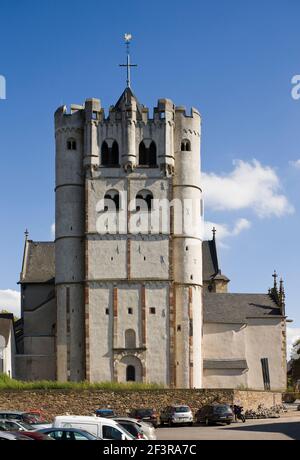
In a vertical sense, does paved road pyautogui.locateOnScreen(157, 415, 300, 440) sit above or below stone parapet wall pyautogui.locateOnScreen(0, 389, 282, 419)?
below

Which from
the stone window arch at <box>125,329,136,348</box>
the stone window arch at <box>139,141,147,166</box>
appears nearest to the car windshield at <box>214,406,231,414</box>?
the stone window arch at <box>125,329,136,348</box>

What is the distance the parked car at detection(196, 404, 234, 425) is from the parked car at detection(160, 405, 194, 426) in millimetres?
1156

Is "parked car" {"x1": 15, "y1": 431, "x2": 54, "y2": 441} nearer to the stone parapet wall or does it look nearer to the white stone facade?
the stone parapet wall

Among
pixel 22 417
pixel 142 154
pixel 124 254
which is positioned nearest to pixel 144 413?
pixel 22 417

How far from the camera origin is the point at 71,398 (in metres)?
56.8

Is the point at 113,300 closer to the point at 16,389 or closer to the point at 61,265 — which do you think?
the point at 61,265

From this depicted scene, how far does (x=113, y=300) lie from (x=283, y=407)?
15.8 metres

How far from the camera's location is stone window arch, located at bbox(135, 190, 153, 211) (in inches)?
3027

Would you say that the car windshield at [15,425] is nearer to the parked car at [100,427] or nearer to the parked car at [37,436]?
the parked car at [100,427]

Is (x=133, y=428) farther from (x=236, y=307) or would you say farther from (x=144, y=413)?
(x=236, y=307)

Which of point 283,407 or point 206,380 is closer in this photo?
point 283,407

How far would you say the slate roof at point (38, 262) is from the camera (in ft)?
295

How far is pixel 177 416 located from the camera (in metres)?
50.8
